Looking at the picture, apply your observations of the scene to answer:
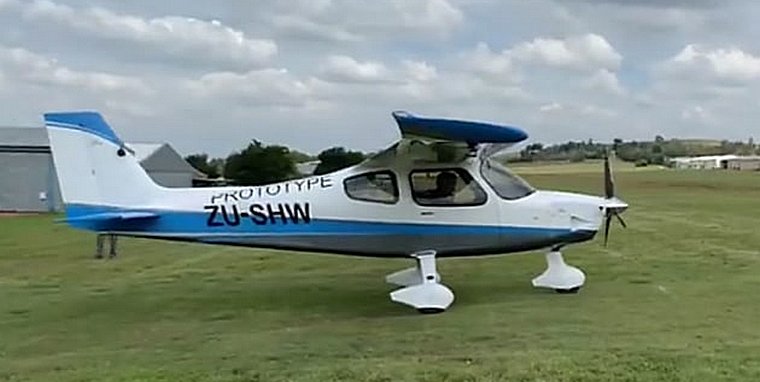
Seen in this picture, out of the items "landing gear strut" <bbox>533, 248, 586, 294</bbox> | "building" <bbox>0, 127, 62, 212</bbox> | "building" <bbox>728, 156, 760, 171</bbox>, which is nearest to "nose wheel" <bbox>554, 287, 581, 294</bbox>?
"landing gear strut" <bbox>533, 248, 586, 294</bbox>

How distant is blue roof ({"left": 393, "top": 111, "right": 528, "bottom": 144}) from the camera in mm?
9125

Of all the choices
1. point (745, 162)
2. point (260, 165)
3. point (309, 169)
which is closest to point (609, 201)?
point (309, 169)

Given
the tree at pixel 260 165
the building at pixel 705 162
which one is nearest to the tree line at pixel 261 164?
the tree at pixel 260 165

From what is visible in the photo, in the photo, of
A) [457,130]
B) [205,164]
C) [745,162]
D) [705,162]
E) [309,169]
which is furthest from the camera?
[745,162]

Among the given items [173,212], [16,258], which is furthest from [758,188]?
[173,212]

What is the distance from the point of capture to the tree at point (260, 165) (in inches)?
1527

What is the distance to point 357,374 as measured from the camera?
6.35 m

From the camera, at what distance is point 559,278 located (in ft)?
35.9

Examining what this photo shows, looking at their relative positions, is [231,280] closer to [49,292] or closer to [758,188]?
[49,292]

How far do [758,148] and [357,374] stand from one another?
9908cm

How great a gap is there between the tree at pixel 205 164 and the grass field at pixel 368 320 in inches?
1454

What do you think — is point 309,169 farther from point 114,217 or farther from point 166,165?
point 166,165

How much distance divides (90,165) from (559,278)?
5628 mm

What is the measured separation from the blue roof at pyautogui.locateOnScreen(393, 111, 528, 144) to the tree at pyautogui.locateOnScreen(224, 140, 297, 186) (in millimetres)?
28390
